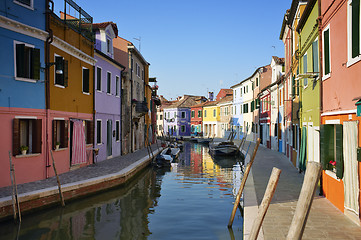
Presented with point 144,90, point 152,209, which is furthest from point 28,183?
point 144,90

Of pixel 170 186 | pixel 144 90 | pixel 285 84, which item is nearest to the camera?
pixel 170 186

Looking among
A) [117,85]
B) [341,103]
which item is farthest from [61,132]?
[341,103]

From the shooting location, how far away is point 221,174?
61.1 ft

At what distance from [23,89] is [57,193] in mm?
4004

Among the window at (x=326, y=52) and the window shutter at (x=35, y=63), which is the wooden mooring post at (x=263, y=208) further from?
the window shutter at (x=35, y=63)

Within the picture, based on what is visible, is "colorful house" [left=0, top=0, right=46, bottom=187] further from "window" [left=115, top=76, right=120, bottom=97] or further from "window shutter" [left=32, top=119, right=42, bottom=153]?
"window" [left=115, top=76, right=120, bottom=97]

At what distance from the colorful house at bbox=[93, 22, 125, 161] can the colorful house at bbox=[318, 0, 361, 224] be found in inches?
482

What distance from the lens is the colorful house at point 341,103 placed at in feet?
22.4

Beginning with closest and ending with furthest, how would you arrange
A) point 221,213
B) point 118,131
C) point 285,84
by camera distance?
point 221,213 < point 285,84 < point 118,131

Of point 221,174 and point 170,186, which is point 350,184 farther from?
point 221,174

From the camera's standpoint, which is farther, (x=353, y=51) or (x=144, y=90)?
(x=144, y=90)

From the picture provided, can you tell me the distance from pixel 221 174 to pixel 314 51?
9.71 m

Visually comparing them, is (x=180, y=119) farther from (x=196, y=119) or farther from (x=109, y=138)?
(x=109, y=138)

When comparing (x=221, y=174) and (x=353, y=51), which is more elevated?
(x=353, y=51)
